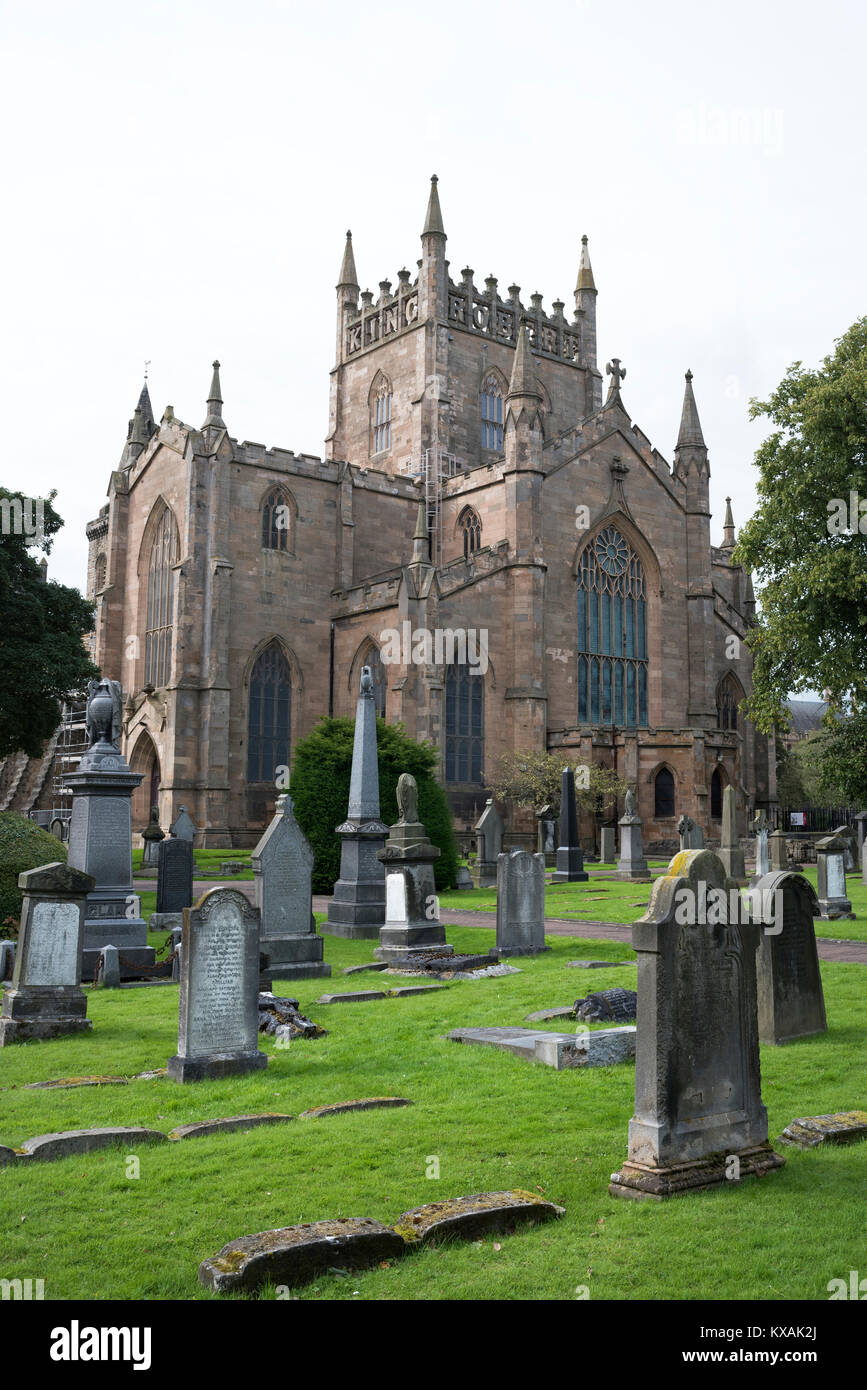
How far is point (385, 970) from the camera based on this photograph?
14.2 metres

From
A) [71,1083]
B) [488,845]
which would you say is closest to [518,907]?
[71,1083]

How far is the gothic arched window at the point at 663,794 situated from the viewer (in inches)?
1494

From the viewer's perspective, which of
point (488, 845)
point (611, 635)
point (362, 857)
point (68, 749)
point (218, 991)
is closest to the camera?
point (218, 991)

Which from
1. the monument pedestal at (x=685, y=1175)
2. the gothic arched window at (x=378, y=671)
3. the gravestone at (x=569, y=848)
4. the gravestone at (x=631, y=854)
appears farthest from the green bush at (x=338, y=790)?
the monument pedestal at (x=685, y=1175)

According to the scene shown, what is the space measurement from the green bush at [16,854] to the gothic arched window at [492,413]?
39534 mm

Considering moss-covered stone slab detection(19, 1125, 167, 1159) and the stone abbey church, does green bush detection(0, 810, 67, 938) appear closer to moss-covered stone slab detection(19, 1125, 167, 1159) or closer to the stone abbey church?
moss-covered stone slab detection(19, 1125, 167, 1159)

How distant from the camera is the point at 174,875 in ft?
57.3

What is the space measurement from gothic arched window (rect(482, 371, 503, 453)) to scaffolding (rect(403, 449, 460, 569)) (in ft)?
10.0

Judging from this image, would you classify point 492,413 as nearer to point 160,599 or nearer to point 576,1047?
point 160,599

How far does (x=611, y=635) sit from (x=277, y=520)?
13.8 meters

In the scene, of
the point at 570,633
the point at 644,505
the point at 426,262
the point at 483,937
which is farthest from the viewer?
the point at 426,262
